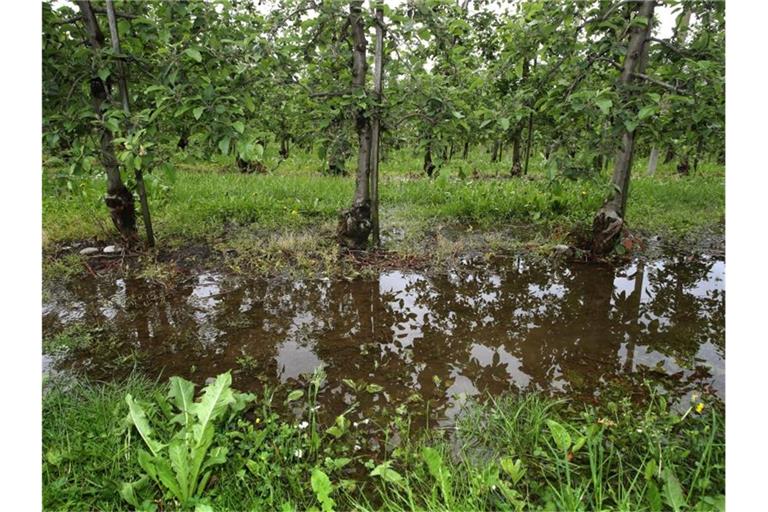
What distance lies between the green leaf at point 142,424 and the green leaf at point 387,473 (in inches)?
43.5

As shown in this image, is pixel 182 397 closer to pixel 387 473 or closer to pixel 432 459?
pixel 387 473

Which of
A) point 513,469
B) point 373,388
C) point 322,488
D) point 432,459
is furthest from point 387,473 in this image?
point 373,388

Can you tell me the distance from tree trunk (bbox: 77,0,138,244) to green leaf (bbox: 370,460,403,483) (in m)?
3.61

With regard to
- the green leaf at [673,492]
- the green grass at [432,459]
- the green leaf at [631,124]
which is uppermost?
the green leaf at [631,124]

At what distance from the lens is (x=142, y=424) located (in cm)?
233

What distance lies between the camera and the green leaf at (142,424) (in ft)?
7.28

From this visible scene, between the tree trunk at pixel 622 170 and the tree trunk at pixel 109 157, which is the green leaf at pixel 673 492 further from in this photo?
the tree trunk at pixel 109 157

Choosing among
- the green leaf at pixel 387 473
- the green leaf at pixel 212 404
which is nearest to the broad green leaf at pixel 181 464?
the green leaf at pixel 212 404

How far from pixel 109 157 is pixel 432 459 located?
4.72m

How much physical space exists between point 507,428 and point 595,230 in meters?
3.89

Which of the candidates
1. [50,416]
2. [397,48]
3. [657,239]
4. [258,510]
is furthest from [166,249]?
[657,239]

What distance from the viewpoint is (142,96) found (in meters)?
4.96

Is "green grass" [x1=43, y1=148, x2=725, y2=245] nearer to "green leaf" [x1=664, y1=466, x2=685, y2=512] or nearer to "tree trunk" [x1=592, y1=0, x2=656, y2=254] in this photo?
"tree trunk" [x1=592, y1=0, x2=656, y2=254]

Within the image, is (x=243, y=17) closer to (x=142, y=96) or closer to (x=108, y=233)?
(x=142, y=96)
